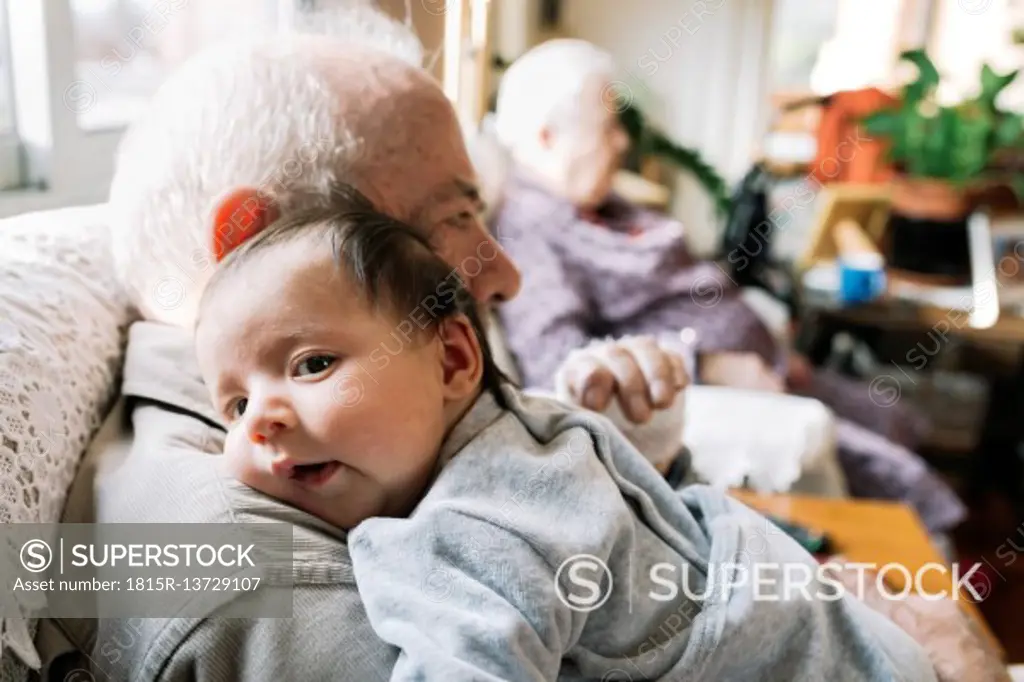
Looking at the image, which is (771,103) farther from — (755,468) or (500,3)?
(755,468)

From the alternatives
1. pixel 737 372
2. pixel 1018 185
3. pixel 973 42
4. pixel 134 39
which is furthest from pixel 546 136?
pixel 973 42

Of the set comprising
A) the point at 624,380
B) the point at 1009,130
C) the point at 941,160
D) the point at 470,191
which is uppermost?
the point at 470,191

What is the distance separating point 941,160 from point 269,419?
2876 mm

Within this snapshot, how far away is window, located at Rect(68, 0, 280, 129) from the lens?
53.1 inches

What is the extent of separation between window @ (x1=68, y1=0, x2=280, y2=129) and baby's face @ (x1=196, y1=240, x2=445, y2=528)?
0.67 metres

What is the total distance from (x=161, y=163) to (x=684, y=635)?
0.61m

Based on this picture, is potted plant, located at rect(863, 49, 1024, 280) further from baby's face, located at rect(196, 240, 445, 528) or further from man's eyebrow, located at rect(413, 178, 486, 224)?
baby's face, located at rect(196, 240, 445, 528)

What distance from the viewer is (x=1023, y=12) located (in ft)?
12.0

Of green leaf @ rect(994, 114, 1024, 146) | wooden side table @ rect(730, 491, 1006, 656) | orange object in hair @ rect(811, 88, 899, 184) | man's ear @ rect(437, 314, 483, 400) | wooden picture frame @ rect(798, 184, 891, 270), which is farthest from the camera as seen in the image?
orange object in hair @ rect(811, 88, 899, 184)

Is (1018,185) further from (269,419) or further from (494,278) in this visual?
(269,419)

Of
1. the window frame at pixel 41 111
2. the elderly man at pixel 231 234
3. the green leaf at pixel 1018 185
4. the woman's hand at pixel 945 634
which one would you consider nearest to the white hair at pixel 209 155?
the elderly man at pixel 231 234

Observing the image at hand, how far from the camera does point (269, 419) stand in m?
0.69

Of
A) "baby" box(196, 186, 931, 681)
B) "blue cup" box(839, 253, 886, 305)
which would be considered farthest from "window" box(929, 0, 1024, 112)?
"baby" box(196, 186, 931, 681)

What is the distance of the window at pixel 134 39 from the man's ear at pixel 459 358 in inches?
26.6
